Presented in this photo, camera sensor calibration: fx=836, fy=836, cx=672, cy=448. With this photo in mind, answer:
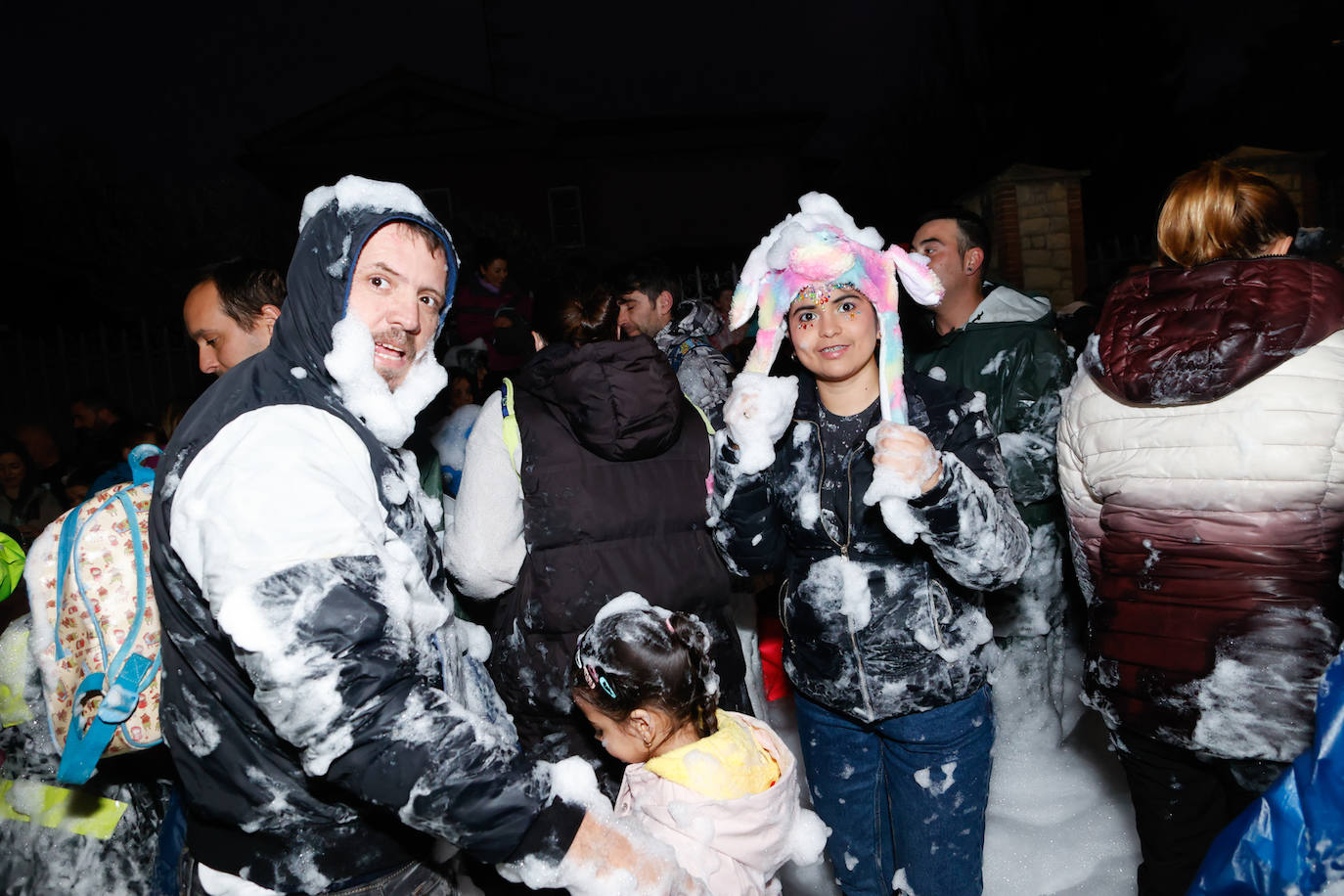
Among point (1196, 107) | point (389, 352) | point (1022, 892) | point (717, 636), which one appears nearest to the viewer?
point (389, 352)

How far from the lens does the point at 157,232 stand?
58.2 feet

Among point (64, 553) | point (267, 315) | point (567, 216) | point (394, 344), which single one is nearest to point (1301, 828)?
point (394, 344)

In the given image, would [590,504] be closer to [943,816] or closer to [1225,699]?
[943,816]

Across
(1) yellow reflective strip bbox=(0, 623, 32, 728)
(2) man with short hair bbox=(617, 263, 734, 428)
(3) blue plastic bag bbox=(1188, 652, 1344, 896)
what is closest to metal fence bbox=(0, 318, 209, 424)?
(2) man with short hair bbox=(617, 263, 734, 428)

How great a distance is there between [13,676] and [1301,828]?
2.85 meters

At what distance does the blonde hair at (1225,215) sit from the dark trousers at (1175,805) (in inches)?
50.6

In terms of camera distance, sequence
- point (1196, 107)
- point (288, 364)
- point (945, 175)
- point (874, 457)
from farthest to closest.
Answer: point (945, 175) < point (1196, 107) < point (874, 457) < point (288, 364)

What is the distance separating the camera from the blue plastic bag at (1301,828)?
1384 millimetres

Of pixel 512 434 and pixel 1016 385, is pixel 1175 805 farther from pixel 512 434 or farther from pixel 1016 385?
pixel 512 434

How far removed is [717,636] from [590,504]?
582 millimetres

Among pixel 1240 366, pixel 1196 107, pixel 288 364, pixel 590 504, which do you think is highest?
pixel 1196 107

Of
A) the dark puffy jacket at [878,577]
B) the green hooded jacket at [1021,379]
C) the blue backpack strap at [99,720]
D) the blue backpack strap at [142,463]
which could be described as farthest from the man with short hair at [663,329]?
the blue backpack strap at [99,720]

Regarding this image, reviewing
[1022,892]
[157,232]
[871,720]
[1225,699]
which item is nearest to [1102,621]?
[1225,699]

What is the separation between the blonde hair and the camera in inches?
81.4
